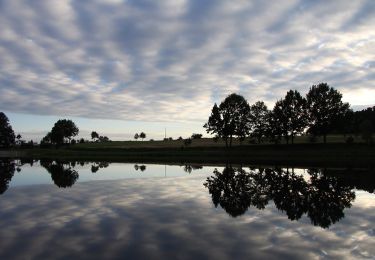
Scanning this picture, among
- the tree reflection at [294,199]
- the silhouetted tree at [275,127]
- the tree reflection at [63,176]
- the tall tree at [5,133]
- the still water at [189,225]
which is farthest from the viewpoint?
the tall tree at [5,133]

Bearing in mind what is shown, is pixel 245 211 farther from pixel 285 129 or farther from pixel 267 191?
pixel 285 129

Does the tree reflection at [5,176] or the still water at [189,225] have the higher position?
the tree reflection at [5,176]

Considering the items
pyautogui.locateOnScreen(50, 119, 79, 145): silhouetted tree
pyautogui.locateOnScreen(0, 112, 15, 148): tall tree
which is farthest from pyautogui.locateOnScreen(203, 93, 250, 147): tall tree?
pyautogui.locateOnScreen(0, 112, 15, 148): tall tree

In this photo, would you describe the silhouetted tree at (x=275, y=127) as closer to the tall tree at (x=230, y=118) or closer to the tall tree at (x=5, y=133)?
the tall tree at (x=230, y=118)

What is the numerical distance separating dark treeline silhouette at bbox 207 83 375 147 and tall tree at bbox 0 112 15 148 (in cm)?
11195

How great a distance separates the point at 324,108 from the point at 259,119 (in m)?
21.4

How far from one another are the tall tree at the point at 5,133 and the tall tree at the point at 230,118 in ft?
366

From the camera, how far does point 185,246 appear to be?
1195 cm

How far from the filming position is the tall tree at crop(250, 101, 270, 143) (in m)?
111

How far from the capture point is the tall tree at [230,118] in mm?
110875

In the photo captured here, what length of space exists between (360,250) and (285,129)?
3724 inches

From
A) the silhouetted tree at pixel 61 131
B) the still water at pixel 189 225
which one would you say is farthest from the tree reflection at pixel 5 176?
the silhouetted tree at pixel 61 131

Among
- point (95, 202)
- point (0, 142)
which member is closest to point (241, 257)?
point (95, 202)

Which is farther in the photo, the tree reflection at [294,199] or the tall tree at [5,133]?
the tall tree at [5,133]
